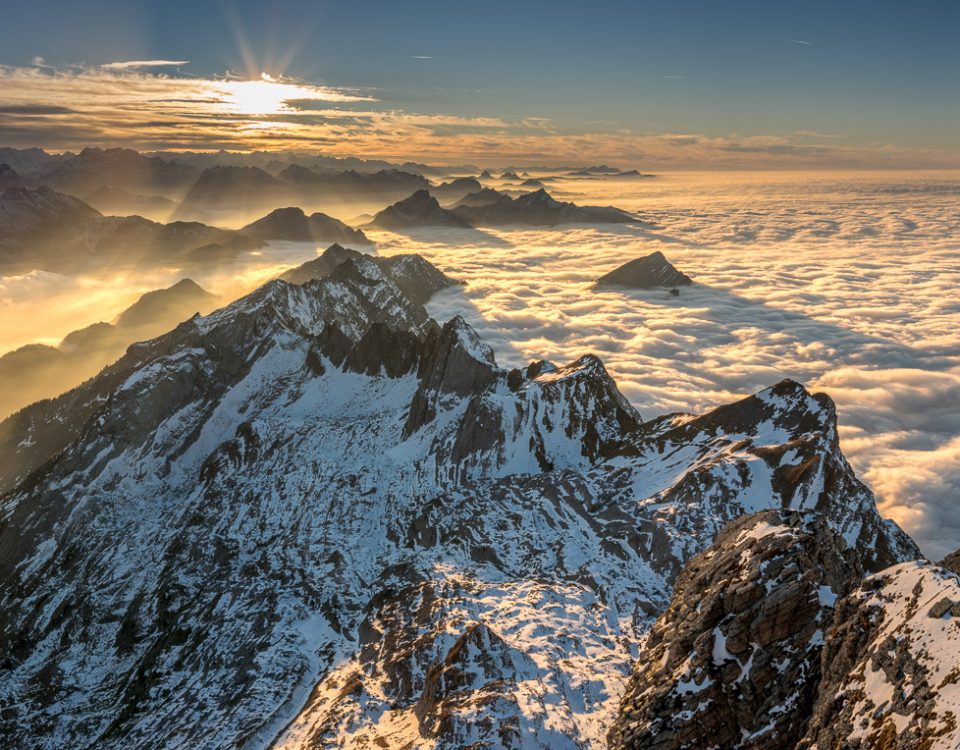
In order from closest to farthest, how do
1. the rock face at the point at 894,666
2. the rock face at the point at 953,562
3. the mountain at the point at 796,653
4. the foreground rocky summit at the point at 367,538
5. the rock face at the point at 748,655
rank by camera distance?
1. the rock face at the point at 894,666
2. the mountain at the point at 796,653
3. the rock face at the point at 748,655
4. the rock face at the point at 953,562
5. the foreground rocky summit at the point at 367,538

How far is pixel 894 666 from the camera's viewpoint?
24.1m

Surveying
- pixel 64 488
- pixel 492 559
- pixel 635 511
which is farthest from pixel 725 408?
pixel 64 488

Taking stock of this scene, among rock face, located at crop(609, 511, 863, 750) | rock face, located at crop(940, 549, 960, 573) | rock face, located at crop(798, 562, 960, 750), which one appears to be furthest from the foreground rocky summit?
rock face, located at crop(940, 549, 960, 573)

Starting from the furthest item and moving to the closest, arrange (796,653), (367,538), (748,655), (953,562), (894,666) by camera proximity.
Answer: (367,538), (953,562), (748,655), (796,653), (894,666)

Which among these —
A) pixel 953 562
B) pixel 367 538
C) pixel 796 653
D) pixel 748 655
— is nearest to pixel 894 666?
pixel 796 653

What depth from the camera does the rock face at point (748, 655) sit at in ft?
103

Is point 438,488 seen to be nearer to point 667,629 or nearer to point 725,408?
point 725,408

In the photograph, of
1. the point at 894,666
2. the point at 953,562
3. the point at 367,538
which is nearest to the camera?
the point at 894,666

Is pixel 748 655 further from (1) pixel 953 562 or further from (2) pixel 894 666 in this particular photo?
(1) pixel 953 562

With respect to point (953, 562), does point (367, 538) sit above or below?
below

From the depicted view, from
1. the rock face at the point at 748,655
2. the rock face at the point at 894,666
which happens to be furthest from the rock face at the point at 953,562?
the rock face at the point at 894,666

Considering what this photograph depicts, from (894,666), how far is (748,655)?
32.6 ft

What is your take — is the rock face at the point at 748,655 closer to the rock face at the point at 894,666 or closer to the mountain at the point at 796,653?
the mountain at the point at 796,653

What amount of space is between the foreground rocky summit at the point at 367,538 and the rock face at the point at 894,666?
8.47 m
